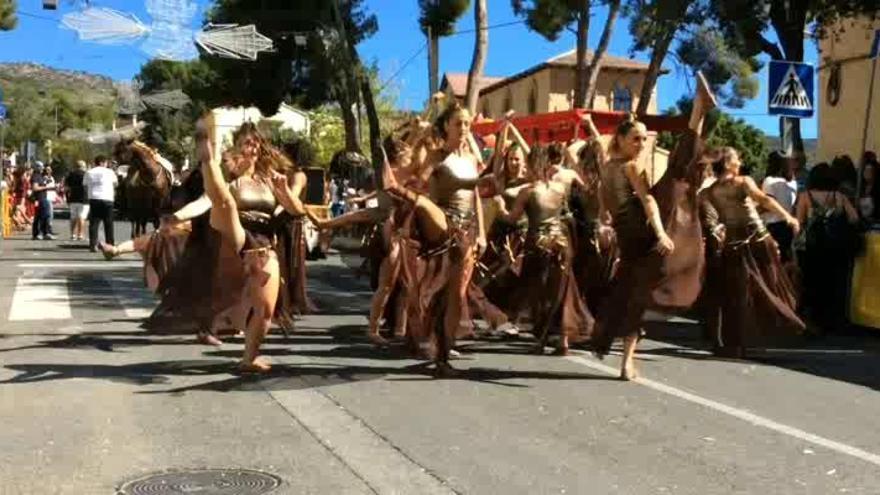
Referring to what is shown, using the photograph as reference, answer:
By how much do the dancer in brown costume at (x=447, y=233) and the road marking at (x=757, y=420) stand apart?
135cm

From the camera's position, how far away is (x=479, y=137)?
599 inches

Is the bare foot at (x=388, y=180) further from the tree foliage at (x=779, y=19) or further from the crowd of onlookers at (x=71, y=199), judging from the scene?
the crowd of onlookers at (x=71, y=199)

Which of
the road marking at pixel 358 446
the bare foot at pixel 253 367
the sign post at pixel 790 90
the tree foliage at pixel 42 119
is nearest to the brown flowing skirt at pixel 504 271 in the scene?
the bare foot at pixel 253 367

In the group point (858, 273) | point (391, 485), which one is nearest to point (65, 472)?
point (391, 485)

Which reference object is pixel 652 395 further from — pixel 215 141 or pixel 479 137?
pixel 479 137

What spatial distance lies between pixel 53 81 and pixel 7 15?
1285 centimetres

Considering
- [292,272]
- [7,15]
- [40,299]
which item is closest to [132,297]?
[40,299]

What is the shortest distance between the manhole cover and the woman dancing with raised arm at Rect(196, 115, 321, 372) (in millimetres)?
2524

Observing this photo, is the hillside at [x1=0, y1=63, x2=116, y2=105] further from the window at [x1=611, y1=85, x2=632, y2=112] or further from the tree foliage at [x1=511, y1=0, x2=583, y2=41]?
the window at [x1=611, y1=85, x2=632, y2=112]

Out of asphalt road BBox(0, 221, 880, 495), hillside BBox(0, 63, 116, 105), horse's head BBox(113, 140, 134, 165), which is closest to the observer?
asphalt road BBox(0, 221, 880, 495)

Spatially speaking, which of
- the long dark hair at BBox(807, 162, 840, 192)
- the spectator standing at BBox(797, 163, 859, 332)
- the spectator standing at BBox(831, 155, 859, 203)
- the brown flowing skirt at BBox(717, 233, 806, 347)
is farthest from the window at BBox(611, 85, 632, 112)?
the brown flowing skirt at BBox(717, 233, 806, 347)

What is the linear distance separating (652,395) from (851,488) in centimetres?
236

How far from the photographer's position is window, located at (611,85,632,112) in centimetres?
6462

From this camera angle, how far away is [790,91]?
1297 centimetres
